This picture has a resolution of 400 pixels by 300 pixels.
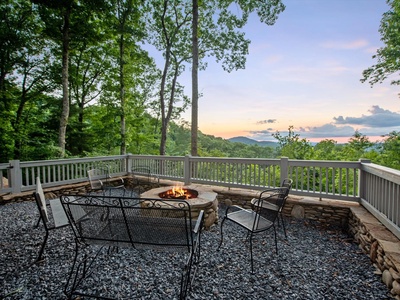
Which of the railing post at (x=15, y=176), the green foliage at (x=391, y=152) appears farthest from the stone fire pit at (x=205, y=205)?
the green foliage at (x=391, y=152)

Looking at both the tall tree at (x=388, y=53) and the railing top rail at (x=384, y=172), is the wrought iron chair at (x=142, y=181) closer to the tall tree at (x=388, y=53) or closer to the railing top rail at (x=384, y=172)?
the railing top rail at (x=384, y=172)

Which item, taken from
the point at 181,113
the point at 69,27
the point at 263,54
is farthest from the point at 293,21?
the point at 181,113

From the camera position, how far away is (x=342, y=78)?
25.0 feet

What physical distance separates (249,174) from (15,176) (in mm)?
5544

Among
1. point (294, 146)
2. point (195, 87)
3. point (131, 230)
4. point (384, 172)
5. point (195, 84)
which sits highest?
point (195, 84)

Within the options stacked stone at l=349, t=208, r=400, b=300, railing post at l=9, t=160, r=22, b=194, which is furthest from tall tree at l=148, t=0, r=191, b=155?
stacked stone at l=349, t=208, r=400, b=300

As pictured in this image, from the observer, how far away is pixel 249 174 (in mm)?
4883

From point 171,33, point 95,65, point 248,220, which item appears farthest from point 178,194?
point 95,65

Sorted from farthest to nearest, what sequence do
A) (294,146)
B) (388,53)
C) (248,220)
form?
(294,146) < (388,53) < (248,220)

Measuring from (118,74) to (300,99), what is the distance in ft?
28.7

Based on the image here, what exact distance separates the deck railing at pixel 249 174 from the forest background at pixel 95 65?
6.78 ft

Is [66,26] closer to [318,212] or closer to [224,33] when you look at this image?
[224,33]

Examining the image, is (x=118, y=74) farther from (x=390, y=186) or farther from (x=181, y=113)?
(x=390, y=186)

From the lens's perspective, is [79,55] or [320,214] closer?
[320,214]
